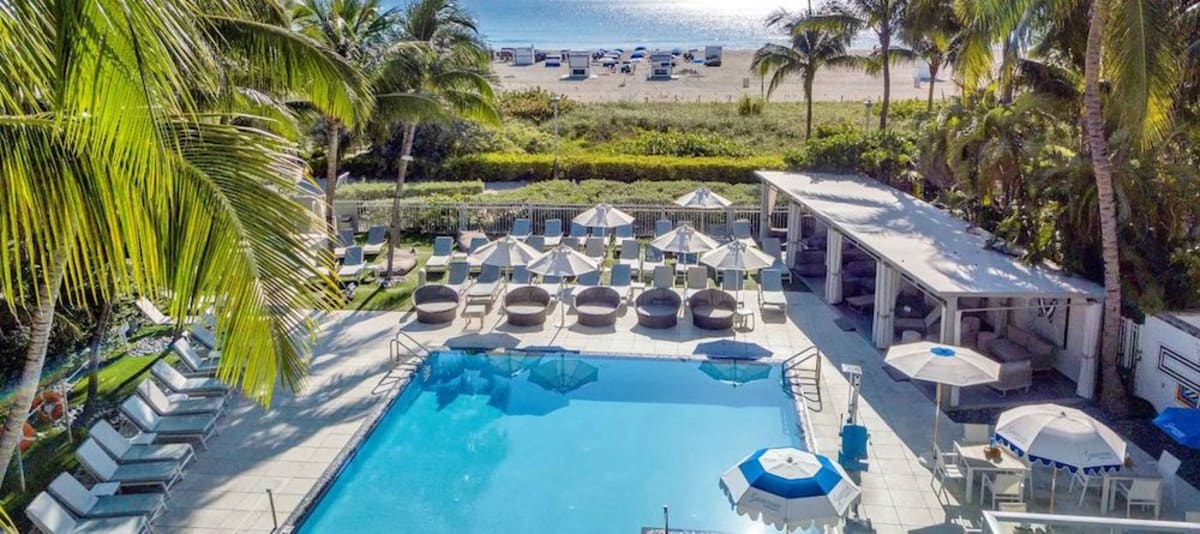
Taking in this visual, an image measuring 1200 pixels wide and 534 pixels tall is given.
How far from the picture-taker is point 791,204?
2312 centimetres

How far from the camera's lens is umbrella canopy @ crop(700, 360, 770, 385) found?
16266 mm

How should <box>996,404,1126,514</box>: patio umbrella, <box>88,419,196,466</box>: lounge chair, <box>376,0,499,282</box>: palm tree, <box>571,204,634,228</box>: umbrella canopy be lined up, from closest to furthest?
<box>996,404,1126,514</box>: patio umbrella < <box>88,419,196,466</box>: lounge chair < <box>376,0,499,282</box>: palm tree < <box>571,204,634,228</box>: umbrella canopy

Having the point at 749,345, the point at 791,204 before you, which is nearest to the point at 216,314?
the point at 749,345

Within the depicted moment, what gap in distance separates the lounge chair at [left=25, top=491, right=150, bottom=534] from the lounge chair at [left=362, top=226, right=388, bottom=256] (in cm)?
1327

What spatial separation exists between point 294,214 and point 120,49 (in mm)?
1487

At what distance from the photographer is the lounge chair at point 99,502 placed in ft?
33.9

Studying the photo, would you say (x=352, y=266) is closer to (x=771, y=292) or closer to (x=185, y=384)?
(x=185, y=384)

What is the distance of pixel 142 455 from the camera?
11.7 meters

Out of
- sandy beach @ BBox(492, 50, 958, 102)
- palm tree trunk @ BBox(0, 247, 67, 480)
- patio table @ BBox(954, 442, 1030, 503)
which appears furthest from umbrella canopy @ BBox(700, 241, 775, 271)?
sandy beach @ BBox(492, 50, 958, 102)

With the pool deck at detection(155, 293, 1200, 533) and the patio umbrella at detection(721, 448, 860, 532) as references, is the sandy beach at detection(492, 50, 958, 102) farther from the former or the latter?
the patio umbrella at detection(721, 448, 860, 532)

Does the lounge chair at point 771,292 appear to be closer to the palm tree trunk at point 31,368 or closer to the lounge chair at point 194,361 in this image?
the lounge chair at point 194,361

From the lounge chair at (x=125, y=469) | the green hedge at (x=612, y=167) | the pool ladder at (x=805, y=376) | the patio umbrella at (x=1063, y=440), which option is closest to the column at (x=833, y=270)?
the pool ladder at (x=805, y=376)

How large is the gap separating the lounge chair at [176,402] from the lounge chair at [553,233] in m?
11.3

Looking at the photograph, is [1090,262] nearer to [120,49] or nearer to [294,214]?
[294,214]
